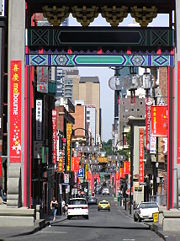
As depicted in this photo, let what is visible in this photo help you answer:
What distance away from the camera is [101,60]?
31500mm

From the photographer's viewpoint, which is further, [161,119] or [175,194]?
[161,119]

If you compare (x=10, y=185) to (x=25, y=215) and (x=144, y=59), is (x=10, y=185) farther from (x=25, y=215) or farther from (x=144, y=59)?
(x=144, y=59)

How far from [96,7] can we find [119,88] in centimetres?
603

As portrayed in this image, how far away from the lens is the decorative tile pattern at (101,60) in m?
31.5

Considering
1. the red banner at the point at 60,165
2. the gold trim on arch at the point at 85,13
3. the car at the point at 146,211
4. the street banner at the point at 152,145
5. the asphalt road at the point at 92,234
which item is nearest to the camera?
the asphalt road at the point at 92,234

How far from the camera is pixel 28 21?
106ft

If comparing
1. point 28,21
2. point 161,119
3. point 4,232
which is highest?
point 28,21

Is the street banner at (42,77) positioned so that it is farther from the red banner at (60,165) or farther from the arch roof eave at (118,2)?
the red banner at (60,165)

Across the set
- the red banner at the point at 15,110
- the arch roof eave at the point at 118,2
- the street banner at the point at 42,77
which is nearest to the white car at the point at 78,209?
the street banner at the point at 42,77

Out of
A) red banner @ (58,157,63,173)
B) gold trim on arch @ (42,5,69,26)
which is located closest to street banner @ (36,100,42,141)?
red banner @ (58,157,63,173)

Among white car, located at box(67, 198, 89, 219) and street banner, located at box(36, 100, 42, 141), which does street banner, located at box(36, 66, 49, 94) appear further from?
white car, located at box(67, 198, 89, 219)

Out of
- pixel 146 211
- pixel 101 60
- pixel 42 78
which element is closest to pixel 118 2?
pixel 101 60

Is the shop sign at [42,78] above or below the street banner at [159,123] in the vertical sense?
above

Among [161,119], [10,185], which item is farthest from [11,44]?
[161,119]
